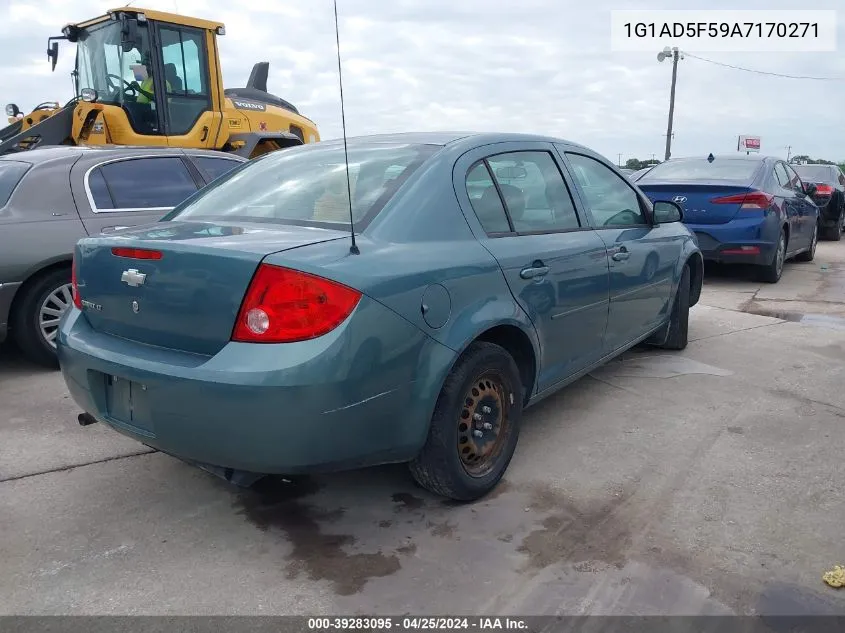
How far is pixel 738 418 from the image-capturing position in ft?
13.4

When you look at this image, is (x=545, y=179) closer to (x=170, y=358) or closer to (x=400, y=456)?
(x=400, y=456)

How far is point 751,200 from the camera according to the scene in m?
7.96

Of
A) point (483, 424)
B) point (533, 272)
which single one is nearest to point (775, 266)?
point (533, 272)

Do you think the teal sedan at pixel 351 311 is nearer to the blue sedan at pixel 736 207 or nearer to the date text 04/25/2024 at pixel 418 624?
the date text 04/25/2024 at pixel 418 624

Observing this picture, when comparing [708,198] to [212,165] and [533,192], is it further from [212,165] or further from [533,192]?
[212,165]

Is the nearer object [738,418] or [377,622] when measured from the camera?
[377,622]

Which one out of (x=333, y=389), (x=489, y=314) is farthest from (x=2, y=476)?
(x=489, y=314)

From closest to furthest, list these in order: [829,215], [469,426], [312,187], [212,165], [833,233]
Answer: [469,426] < [312,187] < [212,165] < [829,215] < [833,233]

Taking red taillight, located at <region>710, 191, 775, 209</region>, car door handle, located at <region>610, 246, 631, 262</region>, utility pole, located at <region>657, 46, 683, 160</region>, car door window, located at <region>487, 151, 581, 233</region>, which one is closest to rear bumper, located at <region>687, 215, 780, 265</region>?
red taillight, located at <region>710, 191, 775, 209</region>

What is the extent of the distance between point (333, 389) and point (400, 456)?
47 cm

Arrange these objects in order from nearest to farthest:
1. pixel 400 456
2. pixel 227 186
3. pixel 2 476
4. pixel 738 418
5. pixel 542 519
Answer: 1. pixel 400 456
2. pixel 542 519
3. pixel 2 476
4. pixel 227 186
5. pixel 738 418

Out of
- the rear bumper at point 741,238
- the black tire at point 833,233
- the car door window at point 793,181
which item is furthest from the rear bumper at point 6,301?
the black tire at point 833,233

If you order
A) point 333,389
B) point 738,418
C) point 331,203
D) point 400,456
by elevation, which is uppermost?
point 331,203

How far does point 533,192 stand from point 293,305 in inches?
65.8
